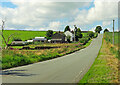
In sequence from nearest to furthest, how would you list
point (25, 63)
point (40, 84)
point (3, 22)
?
point (40, 84) → point (25, 63) → point (3, 22)

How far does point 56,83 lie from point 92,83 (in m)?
1.86

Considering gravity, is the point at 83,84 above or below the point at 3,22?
below

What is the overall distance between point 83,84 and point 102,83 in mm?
1022

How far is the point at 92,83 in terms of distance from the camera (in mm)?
7832

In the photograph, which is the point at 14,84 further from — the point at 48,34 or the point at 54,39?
the point at 48,34

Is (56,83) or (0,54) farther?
(0,54)

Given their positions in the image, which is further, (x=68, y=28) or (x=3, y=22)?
(x=68, y=28)

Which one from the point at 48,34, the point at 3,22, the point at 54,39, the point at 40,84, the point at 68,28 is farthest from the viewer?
the point at 68,28

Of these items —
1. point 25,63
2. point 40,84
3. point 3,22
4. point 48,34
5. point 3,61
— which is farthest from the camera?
point 48,34

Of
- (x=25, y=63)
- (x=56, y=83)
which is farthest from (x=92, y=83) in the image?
(x=25, y=63)

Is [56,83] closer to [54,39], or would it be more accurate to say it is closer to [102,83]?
[102,83]

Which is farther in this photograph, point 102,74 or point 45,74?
point 45,74

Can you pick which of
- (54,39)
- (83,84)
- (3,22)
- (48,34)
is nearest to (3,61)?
(3,22)

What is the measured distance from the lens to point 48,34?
118688 mm
